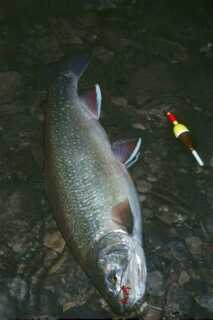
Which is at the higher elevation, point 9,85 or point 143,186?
point 9,85

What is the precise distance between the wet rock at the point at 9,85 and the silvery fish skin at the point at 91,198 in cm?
76

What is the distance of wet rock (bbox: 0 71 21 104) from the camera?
13.2 feet

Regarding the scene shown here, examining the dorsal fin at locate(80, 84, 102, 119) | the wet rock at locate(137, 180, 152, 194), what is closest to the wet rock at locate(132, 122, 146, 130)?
the wet rock at locate(137, 180, 152, 194)

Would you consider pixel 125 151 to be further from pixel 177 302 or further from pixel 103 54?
pixel 103 54

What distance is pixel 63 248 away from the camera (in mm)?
3354

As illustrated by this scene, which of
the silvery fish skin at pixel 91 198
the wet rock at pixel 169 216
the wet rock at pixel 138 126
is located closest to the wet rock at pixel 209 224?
the wet rock at pixel 169 216

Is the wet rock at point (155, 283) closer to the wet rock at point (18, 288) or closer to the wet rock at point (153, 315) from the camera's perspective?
the wet rock at point (153, 315)

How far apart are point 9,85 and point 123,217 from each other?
1692mm

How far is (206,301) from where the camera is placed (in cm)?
311

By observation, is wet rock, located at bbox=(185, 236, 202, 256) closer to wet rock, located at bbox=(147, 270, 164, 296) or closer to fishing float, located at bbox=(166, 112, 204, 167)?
wet rock, located at bbox=(147, 270, 164, 296)

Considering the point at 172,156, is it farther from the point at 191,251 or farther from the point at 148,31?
the point at 148,31

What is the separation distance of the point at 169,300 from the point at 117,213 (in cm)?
65

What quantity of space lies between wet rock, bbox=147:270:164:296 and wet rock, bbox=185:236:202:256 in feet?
0.88

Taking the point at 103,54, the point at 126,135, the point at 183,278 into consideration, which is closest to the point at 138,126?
the point at 126,135
